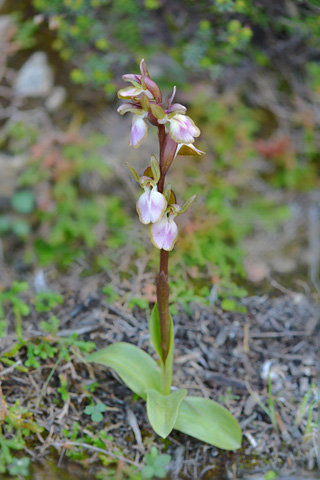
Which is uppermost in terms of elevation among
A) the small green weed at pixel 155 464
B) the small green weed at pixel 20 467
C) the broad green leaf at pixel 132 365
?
the broad green leaf at pixel 132 365

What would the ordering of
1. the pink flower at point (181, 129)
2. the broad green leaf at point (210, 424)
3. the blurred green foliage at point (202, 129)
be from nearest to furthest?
1. the pink flower at point (181, 129)
2. the broad green leaf at point (210, 424)
3. the blurred green foliage at point (202, 129)

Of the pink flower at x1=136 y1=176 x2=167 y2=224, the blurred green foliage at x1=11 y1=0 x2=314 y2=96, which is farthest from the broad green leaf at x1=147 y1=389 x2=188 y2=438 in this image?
the blurred green foliage at x1=11 y1=0 x2=314 y2=96

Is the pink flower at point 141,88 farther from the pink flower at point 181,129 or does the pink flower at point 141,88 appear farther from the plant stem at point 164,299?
the plant stem at point 164,299

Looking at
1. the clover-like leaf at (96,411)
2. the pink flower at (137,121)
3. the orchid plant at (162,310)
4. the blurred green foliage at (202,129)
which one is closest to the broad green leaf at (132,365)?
the orchid plant at (162,310)

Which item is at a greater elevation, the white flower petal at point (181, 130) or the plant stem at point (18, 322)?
the white flower petal at point (181, 130)

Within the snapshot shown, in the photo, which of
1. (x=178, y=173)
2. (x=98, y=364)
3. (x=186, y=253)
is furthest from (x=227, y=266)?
(x=98, y=364)

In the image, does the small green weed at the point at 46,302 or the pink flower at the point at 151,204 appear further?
the small green weed at the point at 46,302

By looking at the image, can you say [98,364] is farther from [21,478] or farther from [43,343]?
[21,478]
